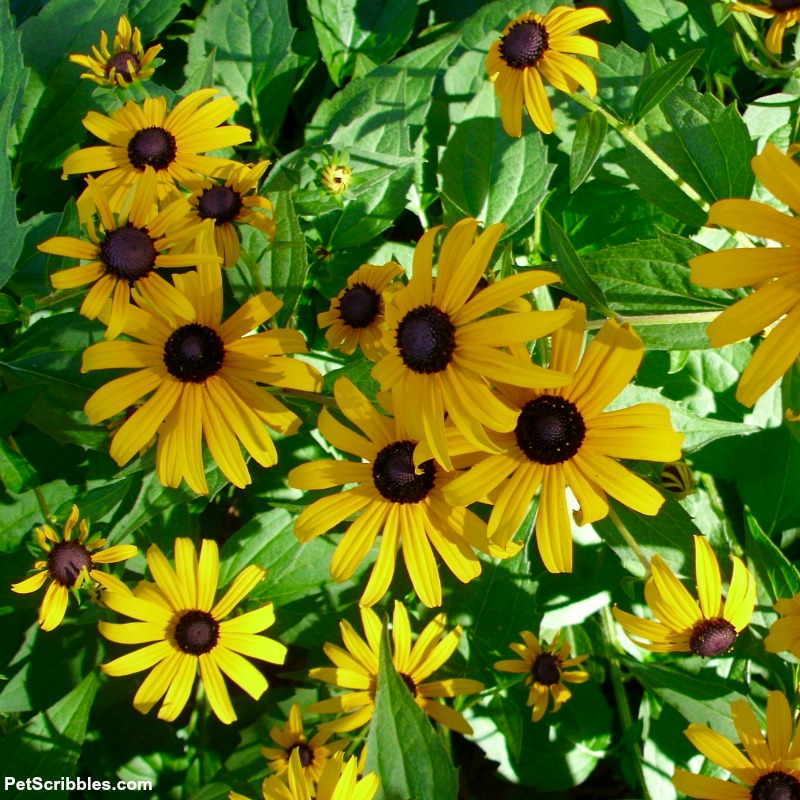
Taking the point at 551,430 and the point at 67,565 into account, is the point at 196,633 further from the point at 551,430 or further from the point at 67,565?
the point at 551,430

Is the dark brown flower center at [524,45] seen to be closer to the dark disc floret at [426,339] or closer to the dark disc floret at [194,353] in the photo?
the dark disc floret at [426,339]

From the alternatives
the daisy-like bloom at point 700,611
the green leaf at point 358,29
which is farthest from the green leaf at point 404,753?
the green leaf at point 358,29

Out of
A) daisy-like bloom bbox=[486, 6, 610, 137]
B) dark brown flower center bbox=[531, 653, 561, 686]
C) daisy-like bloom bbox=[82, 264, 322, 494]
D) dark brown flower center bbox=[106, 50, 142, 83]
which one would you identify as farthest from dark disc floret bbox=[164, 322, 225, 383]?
dark brown flower center bbox=[531, 653, 561, 686]

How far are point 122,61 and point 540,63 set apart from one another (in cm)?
98

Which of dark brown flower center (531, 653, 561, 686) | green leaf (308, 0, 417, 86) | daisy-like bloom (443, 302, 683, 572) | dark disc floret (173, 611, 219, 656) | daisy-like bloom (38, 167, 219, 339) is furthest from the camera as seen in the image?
green leaf (308, 0, 417, 86)

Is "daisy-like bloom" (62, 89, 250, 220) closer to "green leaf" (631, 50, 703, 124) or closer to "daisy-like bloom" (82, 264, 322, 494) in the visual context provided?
"daisy-like bloom" (82, 264, 322, 494)

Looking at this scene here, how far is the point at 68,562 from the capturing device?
171 centimetres

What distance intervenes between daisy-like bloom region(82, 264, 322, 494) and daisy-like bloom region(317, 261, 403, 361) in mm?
187

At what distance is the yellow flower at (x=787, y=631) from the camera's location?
1567 millimetres

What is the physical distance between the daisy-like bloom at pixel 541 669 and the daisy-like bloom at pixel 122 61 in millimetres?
1583

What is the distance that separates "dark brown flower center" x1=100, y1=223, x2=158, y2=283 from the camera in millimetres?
1509

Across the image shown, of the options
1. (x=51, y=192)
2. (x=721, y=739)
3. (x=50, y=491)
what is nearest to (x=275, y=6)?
(x=51, y=192)

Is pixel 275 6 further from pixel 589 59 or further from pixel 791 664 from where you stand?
pixel 791 664

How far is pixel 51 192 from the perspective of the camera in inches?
96.6
